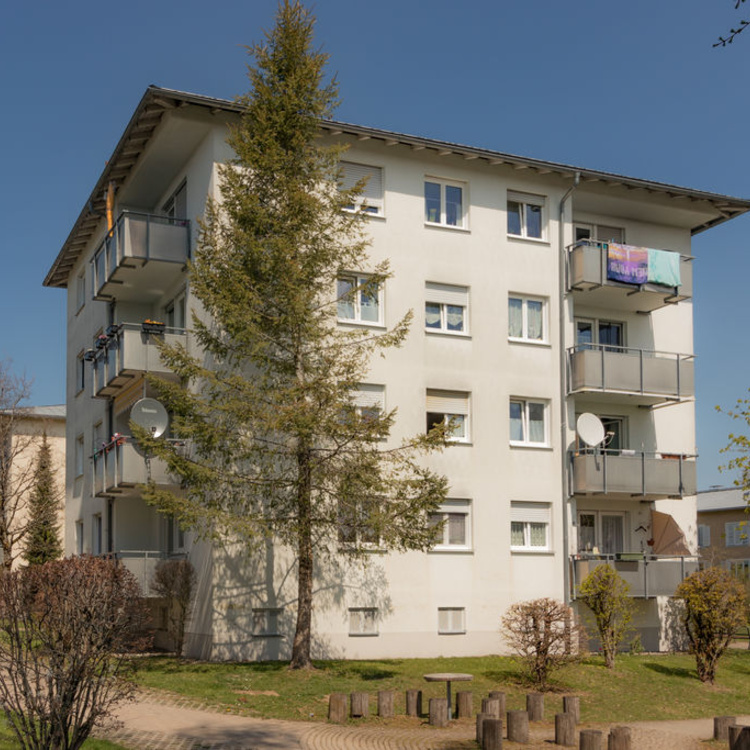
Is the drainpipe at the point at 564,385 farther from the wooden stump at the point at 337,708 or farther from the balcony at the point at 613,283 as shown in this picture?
the wooden stump at the point at 337,708

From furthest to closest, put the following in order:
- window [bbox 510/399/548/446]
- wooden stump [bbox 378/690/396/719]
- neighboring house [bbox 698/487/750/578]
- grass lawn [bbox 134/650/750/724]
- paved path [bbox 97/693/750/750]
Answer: neighboring house [bbox 698/487/750/578] → window [bbox 510/399/548/446] → grass lawn [bbox 134/650/750/724] → wooden stump [bbox 378/690/396/719] → paved path [bbox 97/693/750/750]

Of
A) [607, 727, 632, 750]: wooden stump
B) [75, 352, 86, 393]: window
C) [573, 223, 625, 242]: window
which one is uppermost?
[573, 223, 625, 242]: window

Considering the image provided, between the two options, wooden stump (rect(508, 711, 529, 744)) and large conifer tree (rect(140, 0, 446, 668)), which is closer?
wooden stump (rect(508, 711, 529, 744))

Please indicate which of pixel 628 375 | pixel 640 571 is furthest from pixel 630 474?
pixel 628 375

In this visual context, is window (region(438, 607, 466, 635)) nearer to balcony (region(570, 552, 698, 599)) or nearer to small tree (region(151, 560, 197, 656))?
balcony (region(570, 552, 698, 599))

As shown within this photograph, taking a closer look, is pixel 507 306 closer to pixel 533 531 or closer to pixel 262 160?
pixel 533 531

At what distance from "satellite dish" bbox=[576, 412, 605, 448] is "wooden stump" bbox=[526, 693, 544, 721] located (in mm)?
10390

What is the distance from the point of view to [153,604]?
90.3 ft

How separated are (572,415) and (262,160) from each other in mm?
11946

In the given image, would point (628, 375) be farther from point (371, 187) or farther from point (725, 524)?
point (725, 524)

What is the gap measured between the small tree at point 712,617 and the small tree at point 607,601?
1.48m

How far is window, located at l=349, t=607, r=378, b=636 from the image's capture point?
24938mm

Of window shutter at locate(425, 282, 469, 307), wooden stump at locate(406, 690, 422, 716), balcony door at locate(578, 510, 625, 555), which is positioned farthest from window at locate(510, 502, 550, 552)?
wooden stump at locate(406, 690, 422, 716)

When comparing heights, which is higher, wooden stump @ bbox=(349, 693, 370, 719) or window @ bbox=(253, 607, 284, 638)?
window @ bbox=(253, 607, 284, 638)
